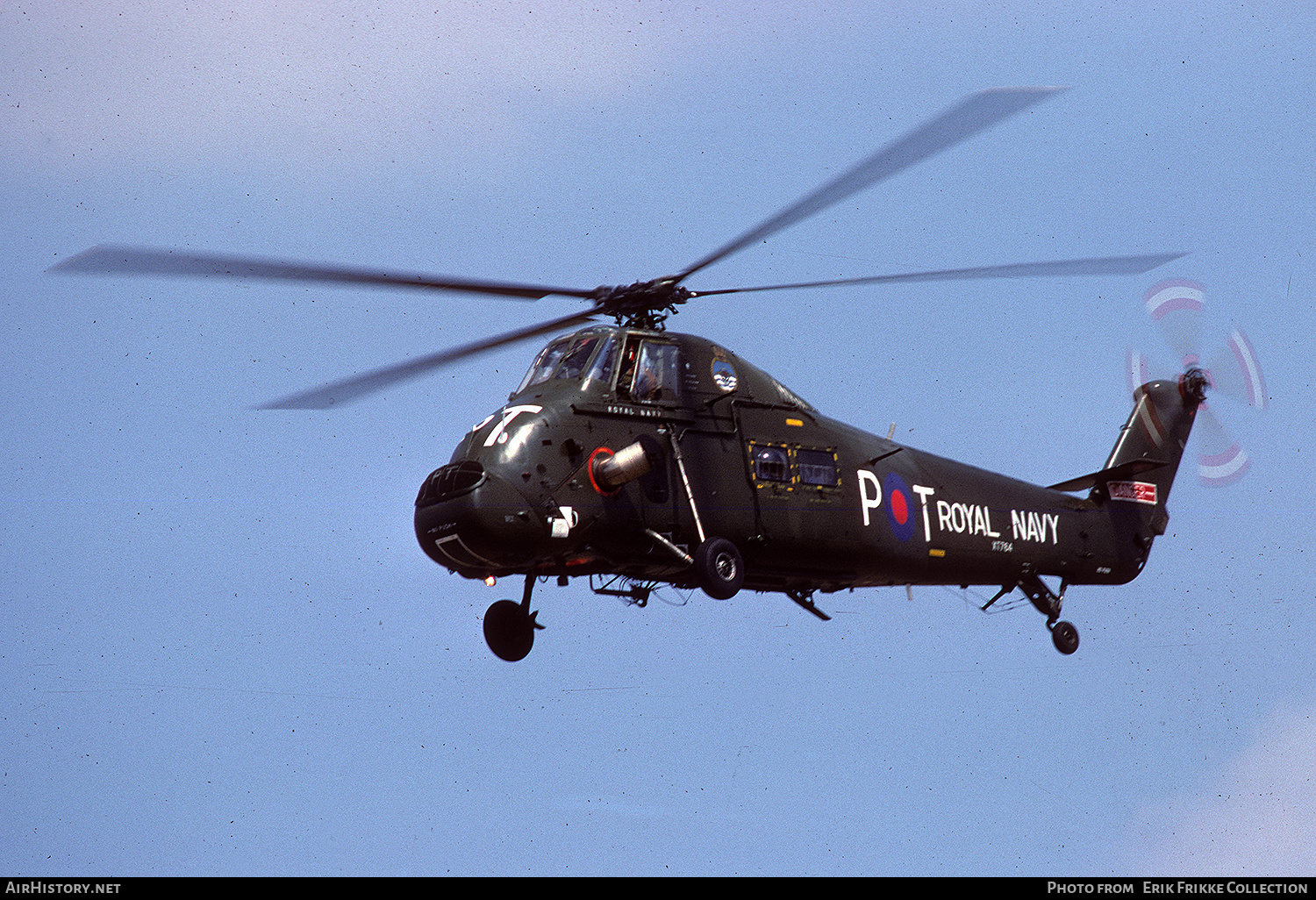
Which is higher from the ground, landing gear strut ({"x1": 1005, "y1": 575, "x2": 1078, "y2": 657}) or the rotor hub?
the rotor hub

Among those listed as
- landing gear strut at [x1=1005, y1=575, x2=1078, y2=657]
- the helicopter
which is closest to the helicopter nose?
the helicopter

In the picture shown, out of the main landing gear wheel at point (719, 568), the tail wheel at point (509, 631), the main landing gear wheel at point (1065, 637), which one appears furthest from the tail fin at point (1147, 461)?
the tail wheel at point (509, 631)

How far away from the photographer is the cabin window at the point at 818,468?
25297 mm

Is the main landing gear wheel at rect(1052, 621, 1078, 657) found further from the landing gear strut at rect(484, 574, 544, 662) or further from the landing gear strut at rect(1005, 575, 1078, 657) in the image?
the landing gear strut at rect(484, 574, 544, 662)

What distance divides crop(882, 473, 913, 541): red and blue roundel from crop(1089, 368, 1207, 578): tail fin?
6205 millimetres

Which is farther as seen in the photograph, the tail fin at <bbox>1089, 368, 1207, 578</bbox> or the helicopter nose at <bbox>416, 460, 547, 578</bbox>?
the tail fin at <bbox>1089, 368, 1207, 578</bbox>

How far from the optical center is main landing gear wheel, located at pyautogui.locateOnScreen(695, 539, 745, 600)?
74.9 feet

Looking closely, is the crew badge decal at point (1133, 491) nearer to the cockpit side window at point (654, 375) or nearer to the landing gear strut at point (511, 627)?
the cockpit side window at point (654, 375)

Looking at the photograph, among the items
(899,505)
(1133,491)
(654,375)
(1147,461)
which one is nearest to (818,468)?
(899,505)

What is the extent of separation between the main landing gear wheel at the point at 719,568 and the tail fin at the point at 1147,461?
1118 cm

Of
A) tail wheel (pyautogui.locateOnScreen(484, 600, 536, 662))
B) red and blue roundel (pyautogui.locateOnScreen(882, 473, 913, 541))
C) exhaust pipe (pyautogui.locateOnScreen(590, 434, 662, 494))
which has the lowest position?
tail wheel (pyautogui.locateOnScreen(484, 600, 536, 662))

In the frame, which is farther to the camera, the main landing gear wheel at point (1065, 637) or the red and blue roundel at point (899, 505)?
the main landing gear wheel at point (1065, 637)
